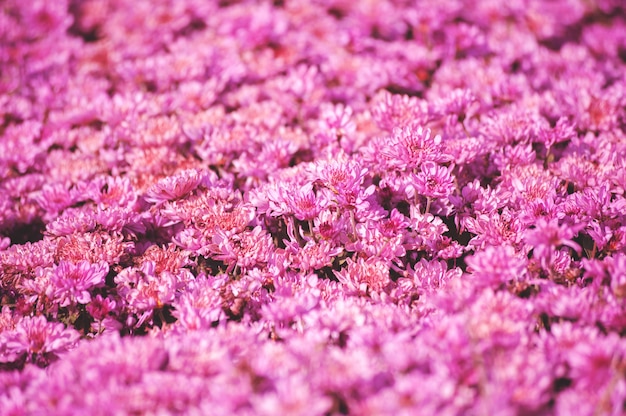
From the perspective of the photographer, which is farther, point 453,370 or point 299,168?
point 299,168

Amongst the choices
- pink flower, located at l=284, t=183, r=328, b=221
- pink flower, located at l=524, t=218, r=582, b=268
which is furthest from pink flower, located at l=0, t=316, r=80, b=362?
pink flower, located at l=524, t=218, r=582, b=268

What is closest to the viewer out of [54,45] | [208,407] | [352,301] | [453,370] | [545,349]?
[208,407]

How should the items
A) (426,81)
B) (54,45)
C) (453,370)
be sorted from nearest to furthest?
(453,370) < (426,81) < (54,45)

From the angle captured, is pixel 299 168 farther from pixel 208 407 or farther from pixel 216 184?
pixel 208 407

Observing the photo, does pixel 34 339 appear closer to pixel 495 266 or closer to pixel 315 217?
pixel 315 217

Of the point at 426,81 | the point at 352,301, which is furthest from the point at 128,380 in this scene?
the point at 426,81

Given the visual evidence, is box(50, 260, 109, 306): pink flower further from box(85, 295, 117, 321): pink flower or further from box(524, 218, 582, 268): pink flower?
box(524, 218, 582, 268): pink flower

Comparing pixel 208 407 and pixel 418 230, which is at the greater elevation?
pixel 208 407

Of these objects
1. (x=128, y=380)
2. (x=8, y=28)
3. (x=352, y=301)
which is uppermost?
(x=8, y=28)
